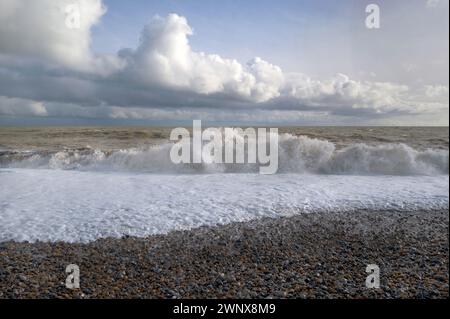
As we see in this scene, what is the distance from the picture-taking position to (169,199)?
6715 mm

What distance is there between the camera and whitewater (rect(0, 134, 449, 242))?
532 cm

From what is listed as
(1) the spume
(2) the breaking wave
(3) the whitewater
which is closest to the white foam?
(3) the whitewater

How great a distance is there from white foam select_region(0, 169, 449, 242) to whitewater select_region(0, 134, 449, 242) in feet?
0.07

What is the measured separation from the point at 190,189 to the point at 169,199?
1.06 meters

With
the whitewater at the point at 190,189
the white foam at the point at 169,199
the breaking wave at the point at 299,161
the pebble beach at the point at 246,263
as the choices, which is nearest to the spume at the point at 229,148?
the breaking wave at the point at 299,161

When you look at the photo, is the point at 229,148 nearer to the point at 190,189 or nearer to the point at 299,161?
the point at 299,161

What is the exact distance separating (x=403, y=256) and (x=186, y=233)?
312 centimetres

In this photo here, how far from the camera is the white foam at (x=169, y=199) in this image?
513 cm

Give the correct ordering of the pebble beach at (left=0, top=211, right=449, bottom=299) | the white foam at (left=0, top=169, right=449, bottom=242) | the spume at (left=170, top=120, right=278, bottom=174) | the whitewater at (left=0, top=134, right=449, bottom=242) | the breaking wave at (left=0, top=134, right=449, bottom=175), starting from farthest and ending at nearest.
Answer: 1. the spume at (left=170, top=120, right=278, bottom=174)
2. the breaking wave at (left=0, top=134, right=449, bottom=175)
3. the whitewater at (left=0, top=134, right=449, bottom=242)
4. the white foam at (left=0, top=169, right=449, bottom=242)
5. the pebble beach at (left=0, top=211, right=449, bottom=299)

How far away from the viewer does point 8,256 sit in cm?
398

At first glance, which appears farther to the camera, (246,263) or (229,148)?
(229,148)

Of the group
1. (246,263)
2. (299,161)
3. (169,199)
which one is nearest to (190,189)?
(169,199)

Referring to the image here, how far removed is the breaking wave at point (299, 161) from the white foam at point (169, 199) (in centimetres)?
99

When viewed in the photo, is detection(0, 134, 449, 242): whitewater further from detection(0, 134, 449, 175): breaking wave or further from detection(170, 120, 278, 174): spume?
detection(170, 120, 278, 174): spume
